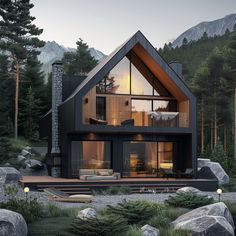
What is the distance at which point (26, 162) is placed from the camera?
30.9 meters

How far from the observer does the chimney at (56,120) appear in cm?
2400

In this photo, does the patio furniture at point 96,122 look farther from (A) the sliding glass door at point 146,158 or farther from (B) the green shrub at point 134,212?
(B) the green shrub at point 134,212

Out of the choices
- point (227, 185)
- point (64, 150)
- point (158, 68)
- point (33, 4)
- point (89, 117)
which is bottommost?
point (227, 185)

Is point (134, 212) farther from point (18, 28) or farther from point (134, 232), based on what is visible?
point (18, 28)

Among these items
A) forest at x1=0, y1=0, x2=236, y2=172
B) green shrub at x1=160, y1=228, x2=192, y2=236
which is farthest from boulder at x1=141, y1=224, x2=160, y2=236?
forest at x1=0, y1=0, x2=236, y2=172

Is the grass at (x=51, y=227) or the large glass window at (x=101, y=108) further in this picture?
the large glass window at (x=101, y=108)

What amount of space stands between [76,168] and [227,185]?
7.55 meters

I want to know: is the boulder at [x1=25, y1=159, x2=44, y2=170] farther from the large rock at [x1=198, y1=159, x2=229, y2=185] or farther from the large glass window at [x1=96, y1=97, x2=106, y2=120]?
the large rock at [x1=198, y1=159, x2=229, y2=185]

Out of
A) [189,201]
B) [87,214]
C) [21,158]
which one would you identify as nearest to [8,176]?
[189,201]

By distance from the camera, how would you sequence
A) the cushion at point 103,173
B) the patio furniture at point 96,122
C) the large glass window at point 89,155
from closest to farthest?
the cushion at point 103,173
the patio furniture at point 96,122
the large glass window at point 89,155

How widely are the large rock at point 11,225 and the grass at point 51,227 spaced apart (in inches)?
19.5

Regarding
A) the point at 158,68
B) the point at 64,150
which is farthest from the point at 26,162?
the point at 158,68

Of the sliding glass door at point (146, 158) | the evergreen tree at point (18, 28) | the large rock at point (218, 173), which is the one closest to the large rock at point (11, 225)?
the sliding glass door at point (146, 158)

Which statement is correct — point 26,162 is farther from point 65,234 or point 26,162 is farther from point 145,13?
point 65,234
